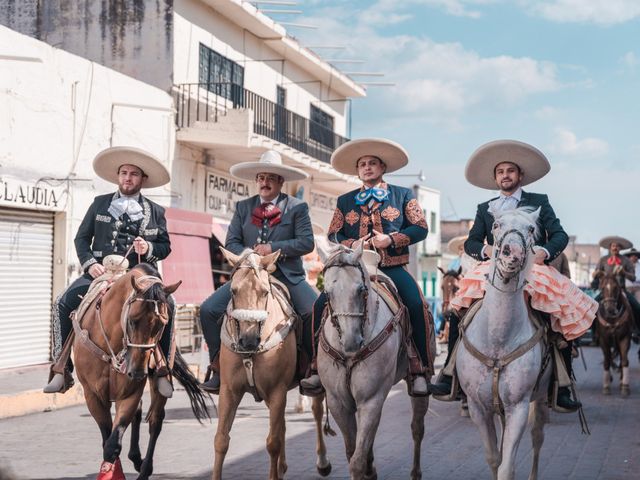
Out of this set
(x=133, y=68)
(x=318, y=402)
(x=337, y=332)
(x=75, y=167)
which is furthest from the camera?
(x=133, y=68)

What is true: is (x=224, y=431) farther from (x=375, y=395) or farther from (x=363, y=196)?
(x=363, y=196)

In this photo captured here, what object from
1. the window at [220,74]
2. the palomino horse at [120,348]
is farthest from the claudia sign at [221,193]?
the palomino horse at [120,348]

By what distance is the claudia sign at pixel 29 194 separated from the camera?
54.9 ft

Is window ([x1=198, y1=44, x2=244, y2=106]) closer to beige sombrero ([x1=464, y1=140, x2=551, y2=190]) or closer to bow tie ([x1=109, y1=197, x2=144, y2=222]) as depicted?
bow tie ([x1=109, y1=197, x2=144, y2=222])

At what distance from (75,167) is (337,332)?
1337 cm

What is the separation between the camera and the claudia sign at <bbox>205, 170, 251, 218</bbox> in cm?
2523

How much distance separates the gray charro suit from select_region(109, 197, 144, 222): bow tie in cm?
85

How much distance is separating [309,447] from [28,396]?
5296mm

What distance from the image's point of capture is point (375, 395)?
722 centimetres

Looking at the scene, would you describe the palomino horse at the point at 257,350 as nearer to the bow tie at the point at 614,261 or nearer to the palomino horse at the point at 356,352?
the palomino horse at the point at 356,352

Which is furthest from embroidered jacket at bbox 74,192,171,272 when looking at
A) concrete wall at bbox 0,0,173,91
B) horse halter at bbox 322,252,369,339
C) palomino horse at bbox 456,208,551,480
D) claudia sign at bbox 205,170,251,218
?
claudia sign at bbox 205,170,251,218

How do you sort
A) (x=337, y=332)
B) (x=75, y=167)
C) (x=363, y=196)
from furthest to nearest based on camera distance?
(x=75, y=167)
(x=363, y=196)
(x=337, y=332)

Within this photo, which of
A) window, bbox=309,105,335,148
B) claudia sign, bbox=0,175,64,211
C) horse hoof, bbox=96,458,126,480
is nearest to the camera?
horse hoof, bbox=96,458,126,480

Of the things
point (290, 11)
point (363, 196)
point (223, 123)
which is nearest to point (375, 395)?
point (363, 196)
